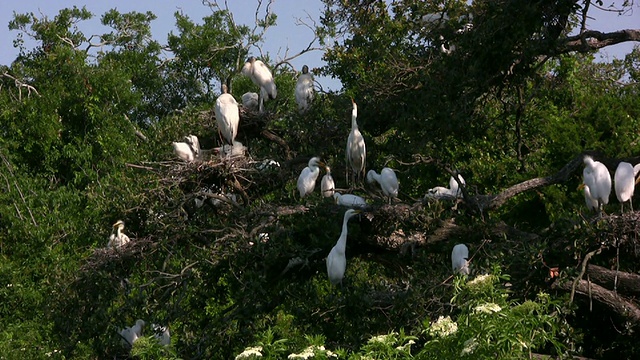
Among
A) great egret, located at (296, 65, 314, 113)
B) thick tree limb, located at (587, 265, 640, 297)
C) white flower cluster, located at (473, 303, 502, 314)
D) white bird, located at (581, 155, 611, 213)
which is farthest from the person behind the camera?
great egret, located at (296, 65, 314, 113)

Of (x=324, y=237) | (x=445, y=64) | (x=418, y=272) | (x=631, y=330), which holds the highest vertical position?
(x=445, y=64)

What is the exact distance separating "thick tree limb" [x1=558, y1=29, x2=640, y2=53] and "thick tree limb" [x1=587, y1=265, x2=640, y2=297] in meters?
1.46

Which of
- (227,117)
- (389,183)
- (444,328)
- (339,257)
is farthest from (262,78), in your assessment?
(444,328)

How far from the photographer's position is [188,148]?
29.7ft

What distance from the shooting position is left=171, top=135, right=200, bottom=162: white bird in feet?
28.8

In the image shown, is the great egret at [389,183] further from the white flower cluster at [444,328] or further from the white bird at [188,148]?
the white flower cluster at [444,328]

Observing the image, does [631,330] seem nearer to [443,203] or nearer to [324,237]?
[443,203]

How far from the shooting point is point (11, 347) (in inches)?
380

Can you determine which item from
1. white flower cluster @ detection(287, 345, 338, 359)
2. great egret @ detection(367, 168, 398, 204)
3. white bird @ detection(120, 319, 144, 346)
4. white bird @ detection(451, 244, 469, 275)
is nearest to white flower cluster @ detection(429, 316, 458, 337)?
white flower cluster @ detection(287, 345, 338, 359)

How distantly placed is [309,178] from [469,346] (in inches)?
172

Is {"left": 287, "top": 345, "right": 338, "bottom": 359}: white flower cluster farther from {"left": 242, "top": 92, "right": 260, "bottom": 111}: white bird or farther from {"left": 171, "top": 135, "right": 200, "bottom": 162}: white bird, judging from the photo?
{"left": 242, "top": 92, "right": 260, "bottom": 111}: white bird

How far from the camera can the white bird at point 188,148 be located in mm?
8789

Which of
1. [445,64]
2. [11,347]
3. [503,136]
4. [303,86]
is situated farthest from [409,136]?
[11,347]

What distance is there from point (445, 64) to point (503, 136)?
7.14ft
